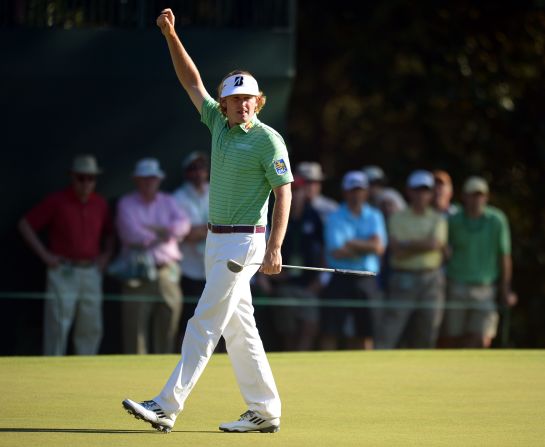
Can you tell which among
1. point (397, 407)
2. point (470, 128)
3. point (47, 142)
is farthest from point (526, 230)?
point (397, 407)

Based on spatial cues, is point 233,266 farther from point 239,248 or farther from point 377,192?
point 377,192

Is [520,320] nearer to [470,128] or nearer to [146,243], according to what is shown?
[470,128]

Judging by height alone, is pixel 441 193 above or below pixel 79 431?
above

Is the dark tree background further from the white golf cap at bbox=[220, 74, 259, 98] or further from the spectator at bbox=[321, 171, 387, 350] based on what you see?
the white golf cap at bbox=[220, 74, 259, 98]

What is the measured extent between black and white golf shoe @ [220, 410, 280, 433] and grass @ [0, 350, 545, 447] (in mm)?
93

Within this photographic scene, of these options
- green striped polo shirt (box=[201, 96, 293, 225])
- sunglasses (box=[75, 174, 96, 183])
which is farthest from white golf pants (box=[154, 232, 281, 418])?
sunglasses (box=[75, 174, 96, 183])

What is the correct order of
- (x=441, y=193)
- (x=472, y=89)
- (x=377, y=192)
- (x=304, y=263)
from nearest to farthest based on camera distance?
(x=304, y=263), (x=441, y=193), (x=377, y=192), (x=472, y=89)

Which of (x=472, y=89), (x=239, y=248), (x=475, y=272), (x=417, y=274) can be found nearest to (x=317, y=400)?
(x=239, y=248)

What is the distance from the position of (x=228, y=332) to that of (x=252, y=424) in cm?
48

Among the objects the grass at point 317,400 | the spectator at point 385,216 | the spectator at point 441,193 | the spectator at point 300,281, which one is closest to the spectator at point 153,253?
the spectator at point 300,281

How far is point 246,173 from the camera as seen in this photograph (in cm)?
773

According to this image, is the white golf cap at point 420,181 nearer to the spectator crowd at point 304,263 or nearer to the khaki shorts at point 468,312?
the spectator crowd at point 304,263

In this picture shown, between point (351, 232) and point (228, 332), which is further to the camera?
point (351, 232)

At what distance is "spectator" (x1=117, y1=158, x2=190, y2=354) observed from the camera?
13672 mm
